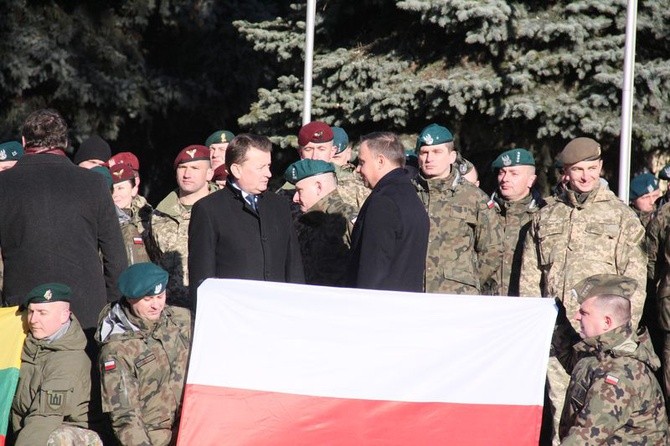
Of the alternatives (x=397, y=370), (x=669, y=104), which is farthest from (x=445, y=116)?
(x=397, y=370)

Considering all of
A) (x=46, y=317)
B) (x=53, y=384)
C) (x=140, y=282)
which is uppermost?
(x=140, y=282)

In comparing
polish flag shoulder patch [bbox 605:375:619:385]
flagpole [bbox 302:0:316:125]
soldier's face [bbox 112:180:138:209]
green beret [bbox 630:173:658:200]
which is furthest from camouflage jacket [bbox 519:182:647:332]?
flagpole [bbox 302:0:316:125]

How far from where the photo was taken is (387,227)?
6.96 m

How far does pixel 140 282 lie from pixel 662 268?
3.73 meters

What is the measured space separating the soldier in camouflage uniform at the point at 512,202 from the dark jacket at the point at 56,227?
113 inches

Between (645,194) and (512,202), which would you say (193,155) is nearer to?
(512,202)

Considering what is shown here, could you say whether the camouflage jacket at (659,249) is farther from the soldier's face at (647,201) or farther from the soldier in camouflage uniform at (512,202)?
the soldier's face at (647,201)

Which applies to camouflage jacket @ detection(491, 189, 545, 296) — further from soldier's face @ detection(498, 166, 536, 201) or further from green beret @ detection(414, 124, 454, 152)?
green beret @ detection(414, 124, 454, 152)

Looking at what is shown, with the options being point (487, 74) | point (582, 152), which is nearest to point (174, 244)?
point (582, 152)

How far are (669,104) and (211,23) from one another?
23.4 ft

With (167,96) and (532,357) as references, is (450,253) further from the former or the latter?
(167,96)

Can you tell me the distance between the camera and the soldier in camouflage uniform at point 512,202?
28.0 feet

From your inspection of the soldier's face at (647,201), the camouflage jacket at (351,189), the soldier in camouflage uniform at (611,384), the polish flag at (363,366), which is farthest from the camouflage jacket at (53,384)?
the soldier's face at (647,201)

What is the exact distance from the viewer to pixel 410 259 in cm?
710
